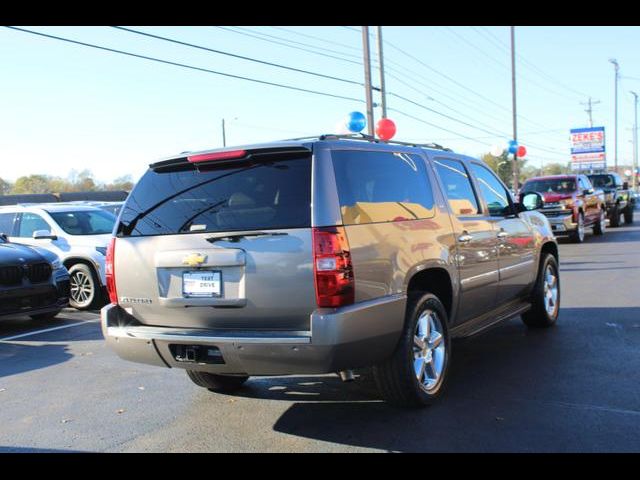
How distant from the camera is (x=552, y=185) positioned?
1750cm

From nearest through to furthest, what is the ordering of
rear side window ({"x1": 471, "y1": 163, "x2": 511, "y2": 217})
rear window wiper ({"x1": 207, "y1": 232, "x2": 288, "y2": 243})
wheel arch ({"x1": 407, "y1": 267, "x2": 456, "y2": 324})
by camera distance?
1. rear window wiper ({"x1": 207, "y1": 232, "x2": 288, "y2": 243})
2. wheel arch ({"x1": 407, "y1": 267, "x2": 456, "y2": 324})
3. rear side window ({"x1": 471, "y1": 163, "x2": 511, "y2": 217})

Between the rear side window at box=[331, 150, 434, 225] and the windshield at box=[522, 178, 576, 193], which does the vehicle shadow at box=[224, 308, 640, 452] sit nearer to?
the rear side window at box=[331, 150, 434, 225]

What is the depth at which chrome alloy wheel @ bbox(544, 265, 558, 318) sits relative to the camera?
6973mm

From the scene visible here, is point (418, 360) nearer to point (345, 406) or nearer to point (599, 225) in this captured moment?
point (345, 406)

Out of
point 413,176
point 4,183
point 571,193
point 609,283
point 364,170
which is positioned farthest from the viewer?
point 4,183

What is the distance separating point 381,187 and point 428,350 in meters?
1.25

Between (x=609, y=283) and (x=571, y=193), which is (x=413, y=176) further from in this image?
(x=571, y=193)

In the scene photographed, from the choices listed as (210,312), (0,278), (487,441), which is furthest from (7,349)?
(487,441)

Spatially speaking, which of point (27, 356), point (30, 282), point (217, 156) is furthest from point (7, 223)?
point (217, 156)

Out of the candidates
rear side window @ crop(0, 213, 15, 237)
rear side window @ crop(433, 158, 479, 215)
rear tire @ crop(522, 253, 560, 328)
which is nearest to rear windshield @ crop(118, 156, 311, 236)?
rear side window @ crop(433, 158, 479, 215)

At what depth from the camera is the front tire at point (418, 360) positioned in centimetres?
427

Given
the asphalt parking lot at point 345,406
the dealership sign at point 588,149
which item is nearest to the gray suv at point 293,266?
the asphalt parking lot at point 345,406

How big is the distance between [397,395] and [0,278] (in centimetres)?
586

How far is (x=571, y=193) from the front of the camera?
16953mm
